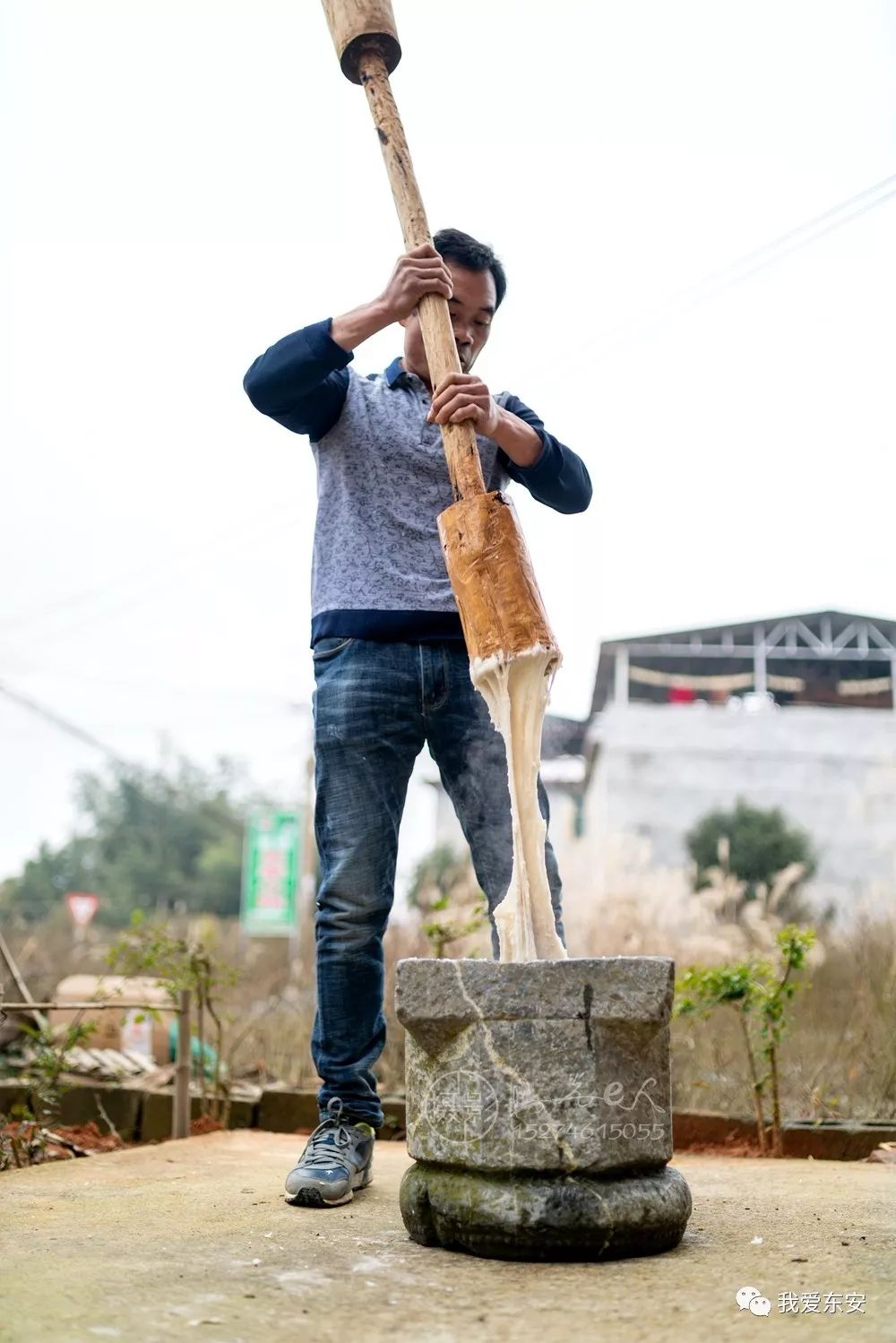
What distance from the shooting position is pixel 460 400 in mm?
2250

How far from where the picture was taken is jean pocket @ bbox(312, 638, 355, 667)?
2.43m

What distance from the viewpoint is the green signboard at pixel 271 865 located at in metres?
13.2

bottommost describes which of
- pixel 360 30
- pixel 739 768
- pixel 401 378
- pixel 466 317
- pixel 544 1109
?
pixel 544 1109

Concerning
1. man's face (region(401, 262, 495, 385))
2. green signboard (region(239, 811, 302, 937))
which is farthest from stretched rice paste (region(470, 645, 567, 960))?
green signboard (region(239, 811, 302, 937))

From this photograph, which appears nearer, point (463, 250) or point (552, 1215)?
point (552, 1215)

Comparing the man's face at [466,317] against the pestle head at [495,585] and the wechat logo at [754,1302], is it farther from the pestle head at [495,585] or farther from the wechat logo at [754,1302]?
the wechat logo at [754,1302]

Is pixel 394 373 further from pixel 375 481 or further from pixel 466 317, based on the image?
pixel 375 481

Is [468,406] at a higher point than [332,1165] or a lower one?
higher

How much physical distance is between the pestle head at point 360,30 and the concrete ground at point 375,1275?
95.6 inches

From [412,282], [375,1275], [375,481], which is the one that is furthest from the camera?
[375,481]

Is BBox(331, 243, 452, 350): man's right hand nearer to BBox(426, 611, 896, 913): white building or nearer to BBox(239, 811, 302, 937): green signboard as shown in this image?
BBox(239, 811, 302, 937): green signboard

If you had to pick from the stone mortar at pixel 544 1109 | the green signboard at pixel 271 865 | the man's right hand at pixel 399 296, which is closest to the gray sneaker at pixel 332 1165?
the stone mortar at pixel 544 1109

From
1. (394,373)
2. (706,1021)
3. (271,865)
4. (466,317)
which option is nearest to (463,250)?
(466,317)

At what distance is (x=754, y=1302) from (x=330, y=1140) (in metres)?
1.07
